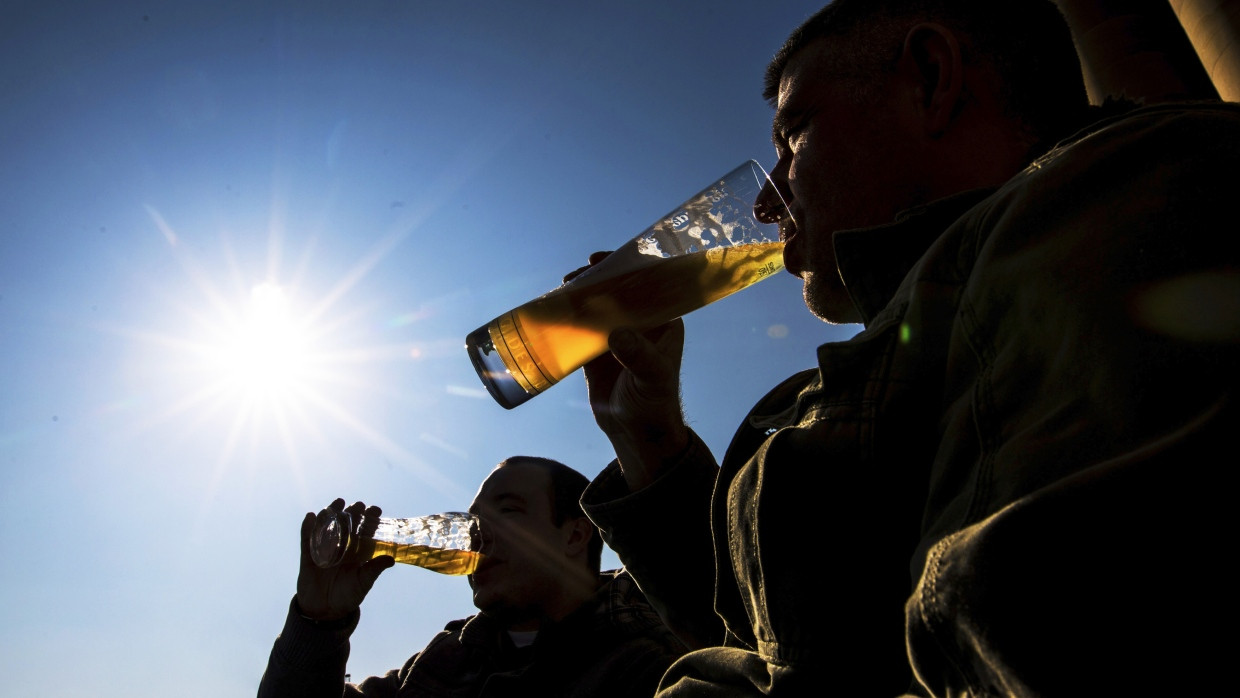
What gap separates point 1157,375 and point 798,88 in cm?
148

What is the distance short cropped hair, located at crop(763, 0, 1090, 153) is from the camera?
1678mm

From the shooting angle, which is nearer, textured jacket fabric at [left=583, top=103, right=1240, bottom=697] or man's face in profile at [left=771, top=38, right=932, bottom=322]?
textured jacket fabric at [left=583, top=103, right=1240, bottom=697]

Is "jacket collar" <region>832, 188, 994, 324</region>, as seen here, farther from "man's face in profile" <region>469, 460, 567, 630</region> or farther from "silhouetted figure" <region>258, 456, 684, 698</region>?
"man's face in profile" <region>469, 460, 567, 630</region>

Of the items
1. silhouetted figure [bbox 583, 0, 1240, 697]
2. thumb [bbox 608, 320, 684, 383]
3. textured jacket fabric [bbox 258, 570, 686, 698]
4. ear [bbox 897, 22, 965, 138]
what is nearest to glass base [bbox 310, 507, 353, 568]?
textured jacket fabric [bbox 258, 570, 686, 698]

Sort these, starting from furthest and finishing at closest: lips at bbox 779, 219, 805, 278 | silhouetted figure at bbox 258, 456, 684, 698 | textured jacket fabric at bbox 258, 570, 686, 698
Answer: silhouetted figure at bbox 258, 456, 684, 698, textured jacket fabric at bbox 258, 570, 686, 698, lips at bbox 779, 219, 805, 278

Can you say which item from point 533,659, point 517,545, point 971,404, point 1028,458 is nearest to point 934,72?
point 971,404

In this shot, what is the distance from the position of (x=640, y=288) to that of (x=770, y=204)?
431 millimetres

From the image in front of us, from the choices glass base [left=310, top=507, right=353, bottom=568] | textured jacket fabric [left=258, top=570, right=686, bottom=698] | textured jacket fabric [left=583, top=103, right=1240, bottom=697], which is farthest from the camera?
glass base [left=310, top=507, right=353, bottom=568]

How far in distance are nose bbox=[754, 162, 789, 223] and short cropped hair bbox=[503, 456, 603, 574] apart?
302 cm

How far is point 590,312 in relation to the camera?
2.00 meters

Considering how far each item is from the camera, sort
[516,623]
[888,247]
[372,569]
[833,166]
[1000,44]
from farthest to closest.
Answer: [516,623], [372,569], [1000,44], [833,166], [888,247]

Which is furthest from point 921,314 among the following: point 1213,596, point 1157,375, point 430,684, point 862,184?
point 430,684

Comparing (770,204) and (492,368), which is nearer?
(770,204)

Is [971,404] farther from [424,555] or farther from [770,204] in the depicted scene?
[424,555]
